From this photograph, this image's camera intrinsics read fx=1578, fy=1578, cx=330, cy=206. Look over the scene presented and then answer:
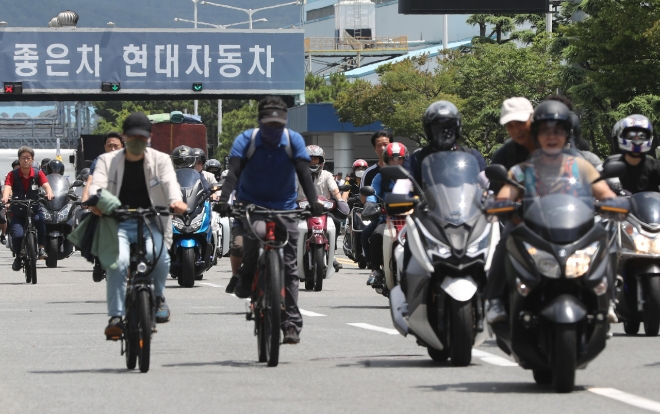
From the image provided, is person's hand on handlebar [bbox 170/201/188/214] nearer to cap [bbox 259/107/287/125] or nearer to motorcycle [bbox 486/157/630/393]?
cap [bbox 259/107/287/125]

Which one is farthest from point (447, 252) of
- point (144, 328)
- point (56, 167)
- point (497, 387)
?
point (56, 167)

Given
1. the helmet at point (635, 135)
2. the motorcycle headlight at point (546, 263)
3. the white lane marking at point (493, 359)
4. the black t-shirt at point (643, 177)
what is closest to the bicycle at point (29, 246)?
the black t-shirt at point (643, 177)

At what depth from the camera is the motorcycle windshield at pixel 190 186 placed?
1941 cm

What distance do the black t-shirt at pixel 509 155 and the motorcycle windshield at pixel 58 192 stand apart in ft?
50.7

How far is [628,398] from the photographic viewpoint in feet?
27.6

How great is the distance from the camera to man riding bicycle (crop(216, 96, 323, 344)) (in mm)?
A: 10820

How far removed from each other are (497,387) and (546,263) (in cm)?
100

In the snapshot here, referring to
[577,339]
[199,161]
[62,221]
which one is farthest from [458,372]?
[62,221]

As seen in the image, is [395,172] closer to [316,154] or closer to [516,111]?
[516,111]

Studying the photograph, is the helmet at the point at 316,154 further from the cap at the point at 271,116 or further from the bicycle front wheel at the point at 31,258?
the cap at the point at 271,116

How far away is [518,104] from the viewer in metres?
10.2

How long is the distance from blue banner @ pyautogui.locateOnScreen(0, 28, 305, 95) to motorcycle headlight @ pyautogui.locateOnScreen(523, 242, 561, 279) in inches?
1503

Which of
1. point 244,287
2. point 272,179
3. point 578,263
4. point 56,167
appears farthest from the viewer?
point 56,167

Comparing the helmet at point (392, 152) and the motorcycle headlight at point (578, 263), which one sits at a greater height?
the helmet at point (392, 152)
